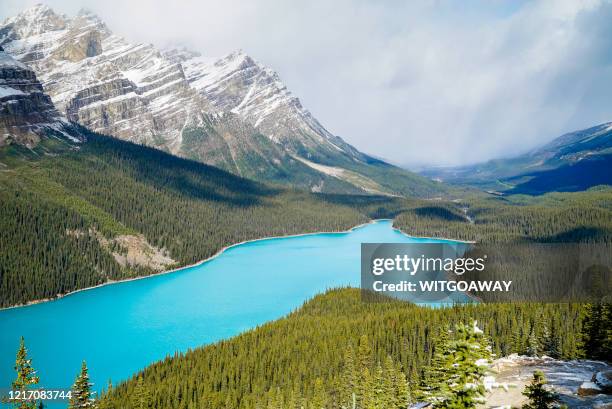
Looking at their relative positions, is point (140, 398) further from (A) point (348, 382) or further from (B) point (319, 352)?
(B) point (319, 352)

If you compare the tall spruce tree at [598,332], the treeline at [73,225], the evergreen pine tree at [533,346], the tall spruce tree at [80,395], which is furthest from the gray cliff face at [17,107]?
the tall spruce tree at [598,332]

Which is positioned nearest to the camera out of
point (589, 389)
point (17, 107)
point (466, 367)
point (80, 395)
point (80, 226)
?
point (466, 367)

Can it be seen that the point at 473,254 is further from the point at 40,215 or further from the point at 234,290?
the point at 40,215

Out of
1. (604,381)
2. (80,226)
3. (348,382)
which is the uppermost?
(80,226)

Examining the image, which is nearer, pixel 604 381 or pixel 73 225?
pixel 604 381

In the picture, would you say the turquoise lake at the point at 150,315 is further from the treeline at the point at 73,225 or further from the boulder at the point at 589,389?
the boulder at the point at 589,389

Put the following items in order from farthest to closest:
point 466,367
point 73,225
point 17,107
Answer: point 17,107 < point 73,225 < point 466,367

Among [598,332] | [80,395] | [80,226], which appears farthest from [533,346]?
[80,226]

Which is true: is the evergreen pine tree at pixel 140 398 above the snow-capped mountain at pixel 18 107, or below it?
below
